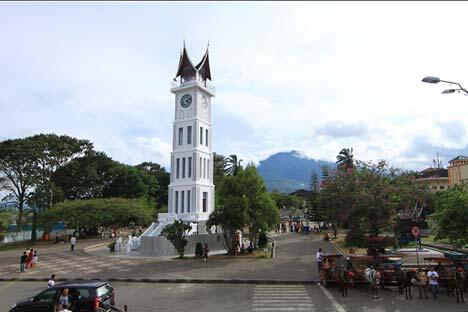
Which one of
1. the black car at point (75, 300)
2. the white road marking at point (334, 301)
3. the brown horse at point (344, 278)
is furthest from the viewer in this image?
the brown horse at point (344, 278)

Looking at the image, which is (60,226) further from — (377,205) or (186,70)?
(377,205)

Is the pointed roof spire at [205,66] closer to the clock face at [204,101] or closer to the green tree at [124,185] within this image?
the clock face at [204,101]

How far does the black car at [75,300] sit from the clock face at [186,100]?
35959 millimetres

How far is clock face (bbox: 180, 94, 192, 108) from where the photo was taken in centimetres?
4734

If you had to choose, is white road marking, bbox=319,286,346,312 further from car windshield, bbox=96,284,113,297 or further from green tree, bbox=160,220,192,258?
green tree, bbox=160,220,192,258

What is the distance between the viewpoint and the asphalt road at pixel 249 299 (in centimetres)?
1477

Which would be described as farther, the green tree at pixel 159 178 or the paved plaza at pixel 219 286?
the green tree at pixel 159 178

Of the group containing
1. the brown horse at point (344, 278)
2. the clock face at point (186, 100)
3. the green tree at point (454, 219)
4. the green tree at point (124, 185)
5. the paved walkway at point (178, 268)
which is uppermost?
the clock face at point (186, 100)

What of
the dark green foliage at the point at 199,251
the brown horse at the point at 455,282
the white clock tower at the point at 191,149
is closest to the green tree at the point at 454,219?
the brown horse at the point at 455,282

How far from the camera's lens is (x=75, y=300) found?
13023 millimetres

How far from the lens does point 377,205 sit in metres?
23.8

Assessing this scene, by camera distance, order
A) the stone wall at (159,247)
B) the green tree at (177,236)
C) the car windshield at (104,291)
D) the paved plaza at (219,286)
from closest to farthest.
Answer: the car windshield at (104,291) → the paved plaza at (219,286) → the green tree at (177,236) → the stone wall at (159,247)

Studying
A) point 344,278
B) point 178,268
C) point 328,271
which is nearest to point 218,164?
point 178,268

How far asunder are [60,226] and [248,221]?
46.5 meters
